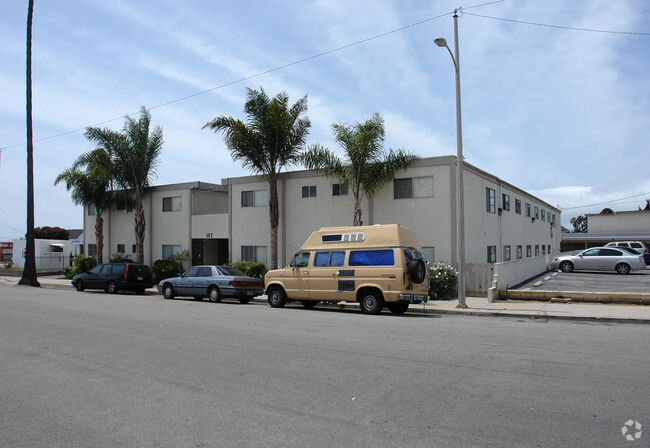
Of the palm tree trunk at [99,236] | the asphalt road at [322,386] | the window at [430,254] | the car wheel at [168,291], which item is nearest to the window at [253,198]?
the car wheel at [168,291]

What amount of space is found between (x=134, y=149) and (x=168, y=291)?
1070 cm

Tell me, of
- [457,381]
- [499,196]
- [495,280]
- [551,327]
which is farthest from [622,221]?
[457,381]

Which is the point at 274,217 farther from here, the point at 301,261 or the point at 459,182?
the point at 459,182

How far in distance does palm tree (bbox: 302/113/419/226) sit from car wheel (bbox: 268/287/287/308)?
5460 millimetres

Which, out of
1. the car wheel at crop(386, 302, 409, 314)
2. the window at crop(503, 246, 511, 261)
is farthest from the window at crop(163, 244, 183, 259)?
the window at crop(503, 246, 511, 261)

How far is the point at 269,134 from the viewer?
2198 centimetres

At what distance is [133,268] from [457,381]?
19871 mm

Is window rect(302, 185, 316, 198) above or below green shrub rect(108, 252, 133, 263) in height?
above

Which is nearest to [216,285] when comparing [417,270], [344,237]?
[344,237]

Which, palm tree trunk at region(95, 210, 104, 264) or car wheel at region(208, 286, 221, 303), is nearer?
car wheel at region(208, 286, 221, 303)

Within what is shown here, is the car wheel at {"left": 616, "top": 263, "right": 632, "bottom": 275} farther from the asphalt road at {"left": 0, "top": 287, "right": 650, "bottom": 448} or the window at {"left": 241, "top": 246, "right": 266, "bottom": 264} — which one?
the window at {"left": 241, "top": 246, "right": 266, "bottom": 264}

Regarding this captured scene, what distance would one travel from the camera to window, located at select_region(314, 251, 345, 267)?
1519cm

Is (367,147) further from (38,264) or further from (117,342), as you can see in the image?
(38,264)

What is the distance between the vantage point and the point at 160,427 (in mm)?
4941
